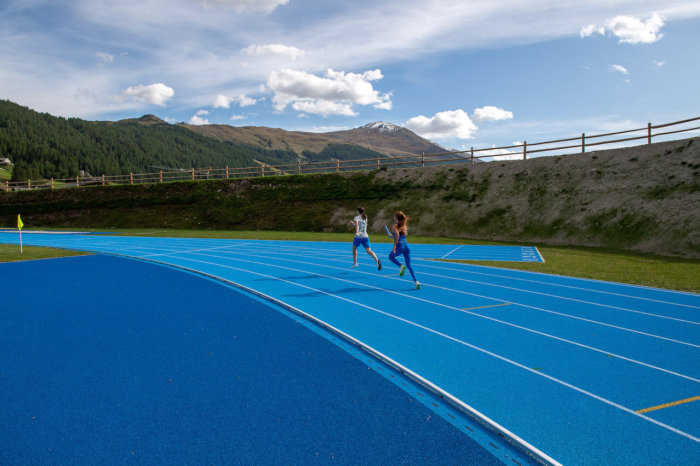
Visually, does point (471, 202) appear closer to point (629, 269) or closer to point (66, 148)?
point (629, 269)

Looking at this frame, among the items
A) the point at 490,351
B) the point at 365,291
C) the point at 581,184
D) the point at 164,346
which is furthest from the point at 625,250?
the point at 164,346

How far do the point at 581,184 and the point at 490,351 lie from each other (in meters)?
24.0

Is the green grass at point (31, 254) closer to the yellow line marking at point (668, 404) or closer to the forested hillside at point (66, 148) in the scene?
the yellow line marking at point (668, 404)

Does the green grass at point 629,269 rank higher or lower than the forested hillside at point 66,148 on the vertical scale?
lower

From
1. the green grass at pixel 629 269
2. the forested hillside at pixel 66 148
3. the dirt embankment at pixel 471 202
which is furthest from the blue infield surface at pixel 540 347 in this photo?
the forested hillside at pixel 66 148

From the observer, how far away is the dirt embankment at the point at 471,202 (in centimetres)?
2141

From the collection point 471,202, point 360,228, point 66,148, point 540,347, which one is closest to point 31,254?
point 360,228

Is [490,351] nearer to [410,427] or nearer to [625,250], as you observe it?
[410,427]

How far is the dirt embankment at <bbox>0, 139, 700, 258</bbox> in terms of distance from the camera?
843 inches

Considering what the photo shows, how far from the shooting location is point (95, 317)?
25.0 ft

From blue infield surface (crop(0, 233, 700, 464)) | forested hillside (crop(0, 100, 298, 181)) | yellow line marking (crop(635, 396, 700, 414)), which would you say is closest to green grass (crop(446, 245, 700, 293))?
blue infield surface (crop(0, 233, 700, 464))

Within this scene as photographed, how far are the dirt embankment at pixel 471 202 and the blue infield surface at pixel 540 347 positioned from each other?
12910mm

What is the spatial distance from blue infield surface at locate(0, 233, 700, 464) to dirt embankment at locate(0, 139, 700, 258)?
12.9 m

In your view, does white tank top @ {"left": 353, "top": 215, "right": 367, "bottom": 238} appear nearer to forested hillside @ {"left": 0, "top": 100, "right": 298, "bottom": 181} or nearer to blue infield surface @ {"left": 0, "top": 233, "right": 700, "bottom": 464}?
blue infield surface @ {"left": 0, "top": 233, "right": 700, "bottom": 464}
